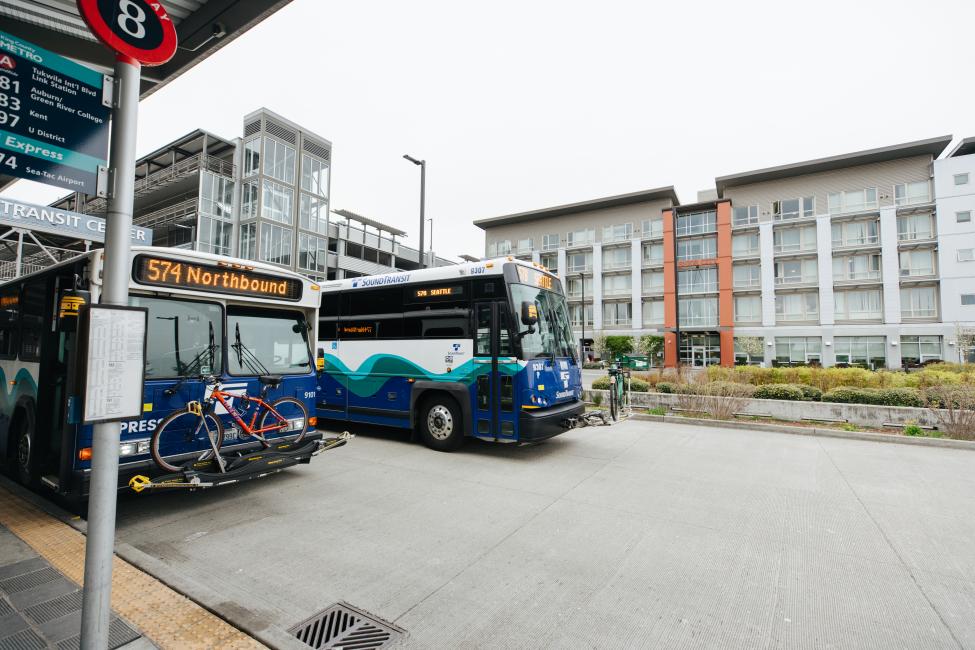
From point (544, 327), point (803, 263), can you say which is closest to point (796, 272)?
point (803, 263)

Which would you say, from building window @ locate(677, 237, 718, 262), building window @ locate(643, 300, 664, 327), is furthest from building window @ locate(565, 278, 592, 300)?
building window @ locate(677, 237, 718, 262)

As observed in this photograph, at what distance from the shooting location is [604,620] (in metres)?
3.23

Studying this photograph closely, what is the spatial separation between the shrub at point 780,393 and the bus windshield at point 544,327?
22.6ft

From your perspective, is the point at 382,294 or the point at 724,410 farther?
the point at 724,410

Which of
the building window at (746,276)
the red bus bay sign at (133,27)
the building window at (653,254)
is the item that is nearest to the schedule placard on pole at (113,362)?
the red bus bay sign at (133,27)

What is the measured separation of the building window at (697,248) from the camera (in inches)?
1750

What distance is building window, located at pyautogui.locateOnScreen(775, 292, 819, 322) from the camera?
40281 millimetres

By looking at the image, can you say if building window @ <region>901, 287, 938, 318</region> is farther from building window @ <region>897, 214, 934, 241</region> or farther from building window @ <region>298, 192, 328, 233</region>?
building window @ <region>298, 192, 328, 233</region>

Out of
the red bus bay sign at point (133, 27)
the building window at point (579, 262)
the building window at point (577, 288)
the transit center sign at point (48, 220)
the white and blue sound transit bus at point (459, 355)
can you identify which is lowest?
the white and blue sound transit bus at point (459, 355)

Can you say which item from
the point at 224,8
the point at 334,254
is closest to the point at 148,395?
the point at 224,8

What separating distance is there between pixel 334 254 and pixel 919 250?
47885 millimetres

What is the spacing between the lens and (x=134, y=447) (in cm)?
477

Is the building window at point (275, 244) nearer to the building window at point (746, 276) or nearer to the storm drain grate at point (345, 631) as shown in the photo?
the storm drain grate at point (345, 631)

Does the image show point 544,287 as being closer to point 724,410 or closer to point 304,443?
point 304,443
